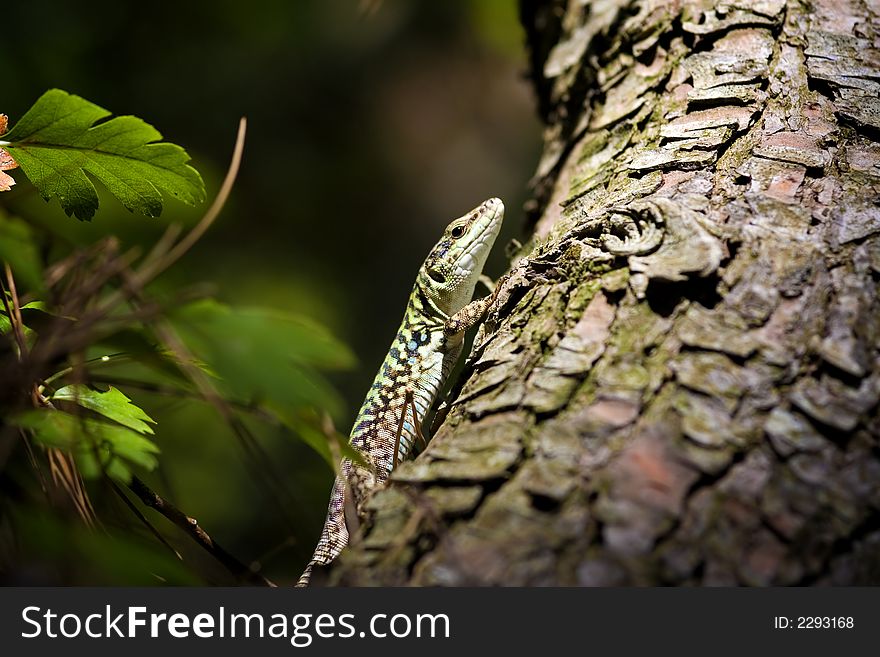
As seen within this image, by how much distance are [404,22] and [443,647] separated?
8.65 metres

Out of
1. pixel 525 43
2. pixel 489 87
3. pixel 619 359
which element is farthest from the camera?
pixel 489 87

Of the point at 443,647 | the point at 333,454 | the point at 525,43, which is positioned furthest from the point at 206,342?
the point at 525,43

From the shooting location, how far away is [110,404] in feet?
5.54

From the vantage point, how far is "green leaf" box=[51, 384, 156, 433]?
64.6 inches

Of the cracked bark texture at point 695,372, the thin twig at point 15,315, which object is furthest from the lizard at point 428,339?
the thin twig at point 15,315

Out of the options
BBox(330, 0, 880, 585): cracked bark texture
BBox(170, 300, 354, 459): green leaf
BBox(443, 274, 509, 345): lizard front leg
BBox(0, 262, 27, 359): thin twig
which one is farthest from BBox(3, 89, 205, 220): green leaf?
BBox(443, 274, 509, 345): lizard front leg

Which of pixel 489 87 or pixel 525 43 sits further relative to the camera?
pixel 489 87

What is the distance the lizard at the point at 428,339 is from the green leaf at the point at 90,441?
1.67 meters

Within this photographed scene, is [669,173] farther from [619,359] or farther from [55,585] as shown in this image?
[55,585]

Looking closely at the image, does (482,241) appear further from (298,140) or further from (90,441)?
(298,140)

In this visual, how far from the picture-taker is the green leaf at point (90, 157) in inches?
69.8

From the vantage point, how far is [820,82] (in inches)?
87.8

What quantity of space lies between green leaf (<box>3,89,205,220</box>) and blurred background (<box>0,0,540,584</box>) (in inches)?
114

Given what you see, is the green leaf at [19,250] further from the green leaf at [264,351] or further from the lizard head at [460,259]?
the lizard head at [460,259]
